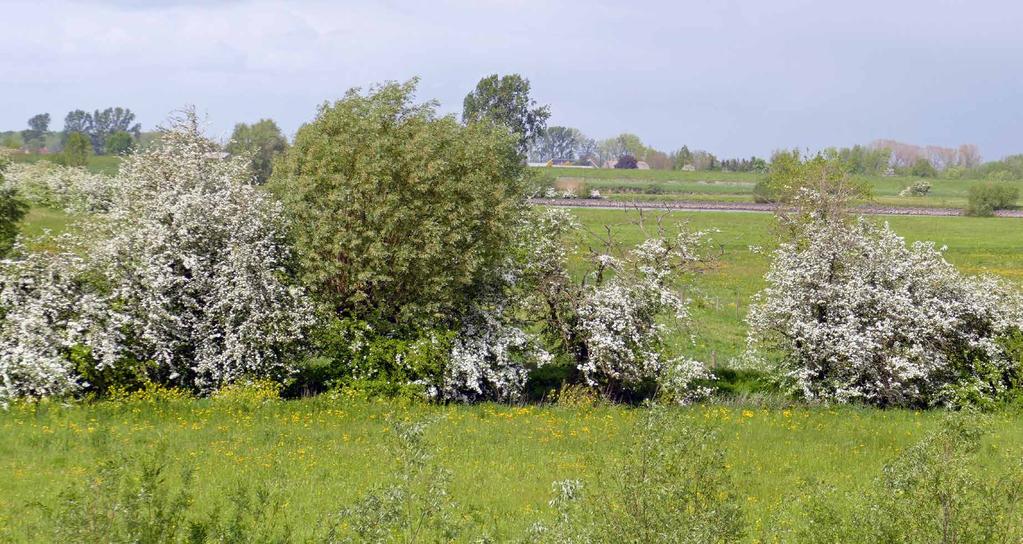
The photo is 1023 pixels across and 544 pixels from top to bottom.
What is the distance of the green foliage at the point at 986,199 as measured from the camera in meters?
106

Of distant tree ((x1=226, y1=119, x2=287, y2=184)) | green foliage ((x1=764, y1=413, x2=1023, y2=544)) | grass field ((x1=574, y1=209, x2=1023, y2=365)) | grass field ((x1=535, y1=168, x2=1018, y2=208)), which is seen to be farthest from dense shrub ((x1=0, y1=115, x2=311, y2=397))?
grass field ((x1=535, y1=168, x2=1018, y2=208))

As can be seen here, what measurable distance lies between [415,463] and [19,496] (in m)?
8.46

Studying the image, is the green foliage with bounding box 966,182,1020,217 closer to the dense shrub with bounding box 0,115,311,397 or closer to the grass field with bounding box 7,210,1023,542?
the grass field with bounding box 7,210,1023,542

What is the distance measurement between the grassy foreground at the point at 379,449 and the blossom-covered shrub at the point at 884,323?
1.45m

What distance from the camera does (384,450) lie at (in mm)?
12039

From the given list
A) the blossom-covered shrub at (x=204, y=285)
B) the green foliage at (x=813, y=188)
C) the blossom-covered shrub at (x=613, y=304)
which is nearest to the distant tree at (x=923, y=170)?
the green foliage at (x=813, y=188)

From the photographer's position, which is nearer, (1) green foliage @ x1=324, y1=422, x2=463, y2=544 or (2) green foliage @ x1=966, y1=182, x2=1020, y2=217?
(1) green foliage @ x1=324, y1=422, x2=463, y2=544

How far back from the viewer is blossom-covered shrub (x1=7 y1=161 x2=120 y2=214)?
26.0m

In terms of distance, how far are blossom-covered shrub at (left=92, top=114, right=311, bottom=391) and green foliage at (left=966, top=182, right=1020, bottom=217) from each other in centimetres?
10356

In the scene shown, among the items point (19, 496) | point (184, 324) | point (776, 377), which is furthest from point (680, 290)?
point (19, 496)

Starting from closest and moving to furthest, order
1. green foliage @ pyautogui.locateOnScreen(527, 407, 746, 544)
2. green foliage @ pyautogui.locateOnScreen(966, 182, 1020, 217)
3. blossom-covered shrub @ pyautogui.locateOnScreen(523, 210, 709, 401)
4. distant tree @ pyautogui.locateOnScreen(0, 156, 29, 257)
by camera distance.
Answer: green foliage @ pyautogui.locateOnScreen(527, 407, 746, 544)
blossom-covered shrub @ pyautogui.locateOnScreen(523, 210, 709, 401)
distant tree @ pyautogui.locateOnScreen(0, 156, 29, 257)
green foliage @ pyautogui.locateOnScreen(966, 182, 1020, 217)

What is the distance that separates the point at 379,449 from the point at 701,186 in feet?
485

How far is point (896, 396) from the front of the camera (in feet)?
78.3

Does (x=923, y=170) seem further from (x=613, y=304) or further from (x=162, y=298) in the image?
(x=162, y=298)
